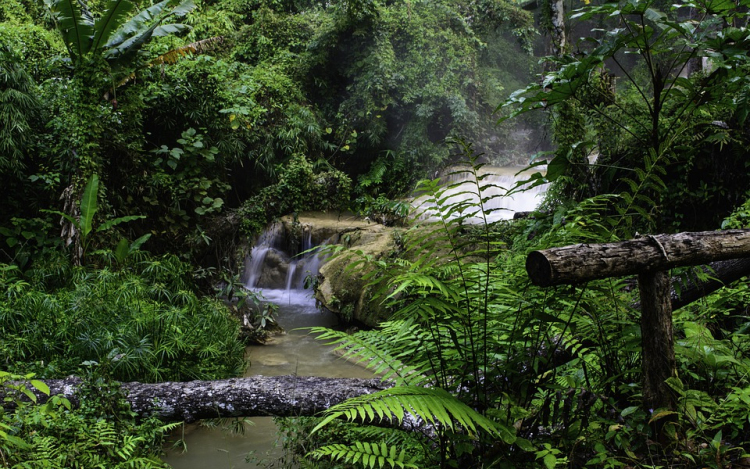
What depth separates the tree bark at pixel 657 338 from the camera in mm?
1794

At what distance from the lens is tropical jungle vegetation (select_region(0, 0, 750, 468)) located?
188cm

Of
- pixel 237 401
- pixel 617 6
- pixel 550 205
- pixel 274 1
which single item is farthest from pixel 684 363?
pixel 274 1

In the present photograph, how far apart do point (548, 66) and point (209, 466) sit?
31.5 ft

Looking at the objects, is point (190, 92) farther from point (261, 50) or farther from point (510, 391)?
A: point (510, 391)

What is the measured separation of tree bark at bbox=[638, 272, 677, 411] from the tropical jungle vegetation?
66 mm

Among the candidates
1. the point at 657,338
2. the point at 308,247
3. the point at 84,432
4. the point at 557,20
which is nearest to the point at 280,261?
the point at 308,247

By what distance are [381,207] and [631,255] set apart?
26.0 ft

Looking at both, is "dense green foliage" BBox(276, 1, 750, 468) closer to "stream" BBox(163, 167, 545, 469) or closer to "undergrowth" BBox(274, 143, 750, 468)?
"undergrowth" BBox(274, 143, 750, 468)

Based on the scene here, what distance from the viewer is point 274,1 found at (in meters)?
11.5

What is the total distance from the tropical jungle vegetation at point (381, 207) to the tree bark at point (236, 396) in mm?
178

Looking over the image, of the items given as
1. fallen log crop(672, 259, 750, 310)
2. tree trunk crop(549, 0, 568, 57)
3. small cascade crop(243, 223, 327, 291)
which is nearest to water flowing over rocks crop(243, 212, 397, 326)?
small cascade crop(243, 223, 327, 291)

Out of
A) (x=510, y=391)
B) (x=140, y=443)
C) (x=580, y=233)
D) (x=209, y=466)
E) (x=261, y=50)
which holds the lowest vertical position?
(x=209, y=466)

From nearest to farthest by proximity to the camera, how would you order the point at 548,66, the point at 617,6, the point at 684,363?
the point at 684,363 → the point at 617,6 → the point at 548,66

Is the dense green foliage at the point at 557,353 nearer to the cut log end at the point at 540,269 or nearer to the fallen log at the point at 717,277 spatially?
the fallen log at the point at 717,277
